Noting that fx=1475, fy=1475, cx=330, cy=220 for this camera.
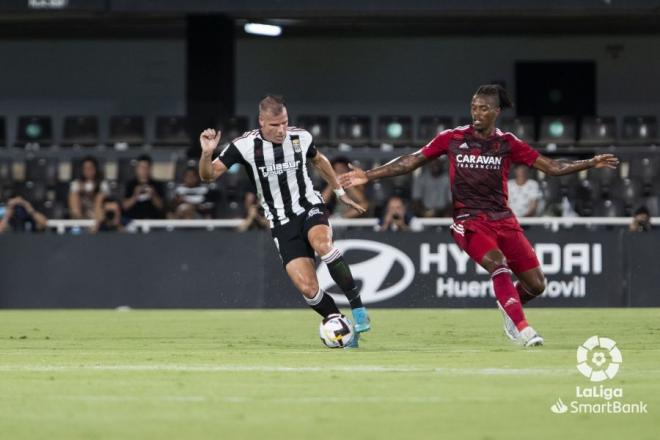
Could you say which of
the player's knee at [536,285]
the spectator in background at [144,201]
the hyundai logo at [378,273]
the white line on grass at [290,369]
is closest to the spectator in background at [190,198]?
the spectator in background at [144,201]

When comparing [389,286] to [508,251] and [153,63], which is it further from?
[153,63]

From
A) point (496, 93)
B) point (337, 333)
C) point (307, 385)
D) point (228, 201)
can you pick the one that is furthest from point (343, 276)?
point (228, 201)

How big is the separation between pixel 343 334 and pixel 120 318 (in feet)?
22.3

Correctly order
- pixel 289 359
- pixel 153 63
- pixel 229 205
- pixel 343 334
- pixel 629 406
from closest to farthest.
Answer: pixel 629 406
pixel 289 359
pixel 343 334
pixel 229 205
pixel 153 63

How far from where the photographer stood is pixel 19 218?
21.5 metres

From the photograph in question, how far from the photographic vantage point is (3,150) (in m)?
27.4

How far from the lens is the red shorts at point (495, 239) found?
1207 centimetres

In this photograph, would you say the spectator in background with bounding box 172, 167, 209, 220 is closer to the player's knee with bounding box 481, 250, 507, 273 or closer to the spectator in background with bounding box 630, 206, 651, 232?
the spectator in background with bounding box 630, 206, 651, 232

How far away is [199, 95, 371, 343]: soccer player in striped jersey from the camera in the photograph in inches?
474

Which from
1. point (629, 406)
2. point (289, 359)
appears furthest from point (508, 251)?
point (629, 406)

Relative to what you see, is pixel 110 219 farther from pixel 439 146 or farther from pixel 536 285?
pixel 536 285

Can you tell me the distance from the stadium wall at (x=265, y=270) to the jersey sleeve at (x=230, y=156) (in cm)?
809

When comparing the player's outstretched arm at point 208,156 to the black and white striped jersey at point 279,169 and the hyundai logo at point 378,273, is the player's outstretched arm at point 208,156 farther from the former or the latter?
the hyundai logo at point 378,273

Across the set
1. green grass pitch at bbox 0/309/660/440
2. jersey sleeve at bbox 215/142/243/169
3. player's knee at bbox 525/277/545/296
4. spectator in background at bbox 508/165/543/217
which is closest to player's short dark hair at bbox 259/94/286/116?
jersey sleeve at bbox 215/142/243/169
